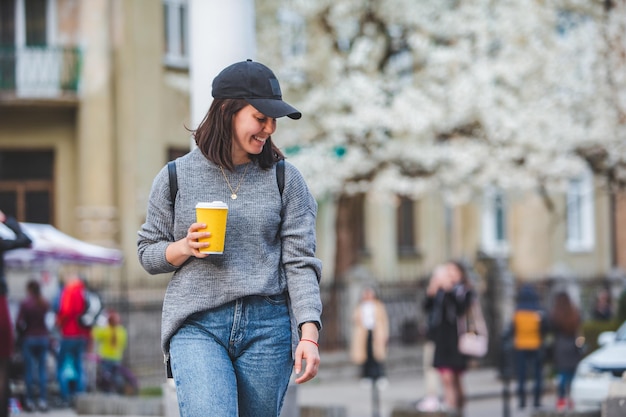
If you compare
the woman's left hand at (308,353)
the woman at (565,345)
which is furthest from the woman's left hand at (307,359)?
the woman at (565,345)

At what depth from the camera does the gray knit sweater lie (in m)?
4.75

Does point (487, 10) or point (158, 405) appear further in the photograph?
point (487, 10)

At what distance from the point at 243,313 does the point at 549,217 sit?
33.6 metres

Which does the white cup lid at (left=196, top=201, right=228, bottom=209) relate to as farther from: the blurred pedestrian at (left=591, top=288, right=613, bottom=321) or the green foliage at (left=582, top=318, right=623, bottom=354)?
the blurred pedestrian at (left=591, top=288, right=613, bottom=321)

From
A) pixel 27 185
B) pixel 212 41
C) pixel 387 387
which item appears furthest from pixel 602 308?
pixel 212 41

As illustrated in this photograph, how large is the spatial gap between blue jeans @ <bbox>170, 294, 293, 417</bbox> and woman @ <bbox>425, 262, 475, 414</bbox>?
1027 centimetres

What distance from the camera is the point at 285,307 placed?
4.91 metres

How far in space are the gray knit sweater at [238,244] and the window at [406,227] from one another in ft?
100

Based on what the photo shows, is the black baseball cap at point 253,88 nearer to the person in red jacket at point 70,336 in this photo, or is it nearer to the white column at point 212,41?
the white column at point 212,41

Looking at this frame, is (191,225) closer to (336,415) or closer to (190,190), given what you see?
(190,190)

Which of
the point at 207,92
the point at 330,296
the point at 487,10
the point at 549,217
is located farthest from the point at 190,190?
the point at 549,217

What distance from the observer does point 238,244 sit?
4789mm

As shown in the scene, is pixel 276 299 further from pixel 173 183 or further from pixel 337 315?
pixel 337 315

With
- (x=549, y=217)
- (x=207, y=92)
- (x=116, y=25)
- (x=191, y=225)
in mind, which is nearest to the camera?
(x=191, y=225)
